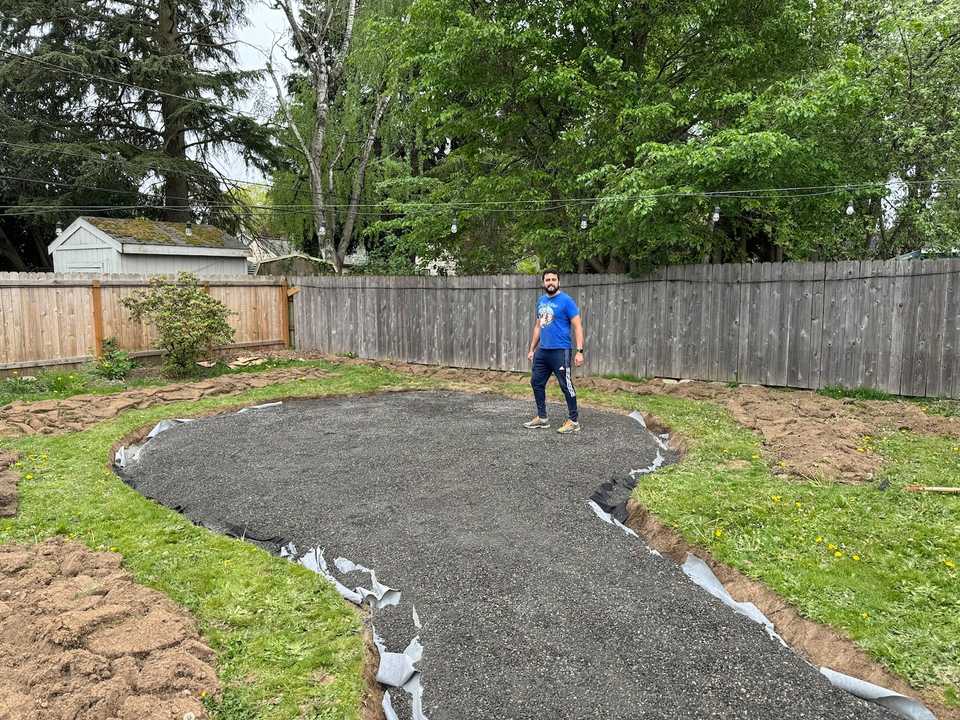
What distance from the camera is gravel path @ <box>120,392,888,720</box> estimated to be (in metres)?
2.53

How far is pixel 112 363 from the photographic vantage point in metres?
9.95

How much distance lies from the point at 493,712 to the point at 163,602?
174 cm

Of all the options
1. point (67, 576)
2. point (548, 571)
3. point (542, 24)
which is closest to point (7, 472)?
point (67, 576)

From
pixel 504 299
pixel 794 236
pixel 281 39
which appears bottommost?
pixel 504 299

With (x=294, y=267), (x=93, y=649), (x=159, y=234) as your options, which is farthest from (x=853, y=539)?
(x=159, y=234)

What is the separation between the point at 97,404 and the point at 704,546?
749cm

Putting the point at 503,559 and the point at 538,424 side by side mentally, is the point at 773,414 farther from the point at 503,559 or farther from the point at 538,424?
the point at 503,559

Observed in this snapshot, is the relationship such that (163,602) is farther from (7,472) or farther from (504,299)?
(504,299)

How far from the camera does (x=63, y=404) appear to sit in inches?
309

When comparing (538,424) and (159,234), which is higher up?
(159,234)

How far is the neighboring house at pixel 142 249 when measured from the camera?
1401 cm

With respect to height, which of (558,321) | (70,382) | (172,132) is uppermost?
(172,132)

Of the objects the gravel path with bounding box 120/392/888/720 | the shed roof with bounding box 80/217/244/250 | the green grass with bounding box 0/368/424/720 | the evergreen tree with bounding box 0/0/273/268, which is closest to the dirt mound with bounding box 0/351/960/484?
the gravel path with bounding box 120/392/888/720

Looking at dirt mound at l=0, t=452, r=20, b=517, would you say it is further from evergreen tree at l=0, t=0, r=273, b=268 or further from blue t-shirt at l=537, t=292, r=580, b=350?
evergreen tree at l=0, t=0, r=273, b=268
